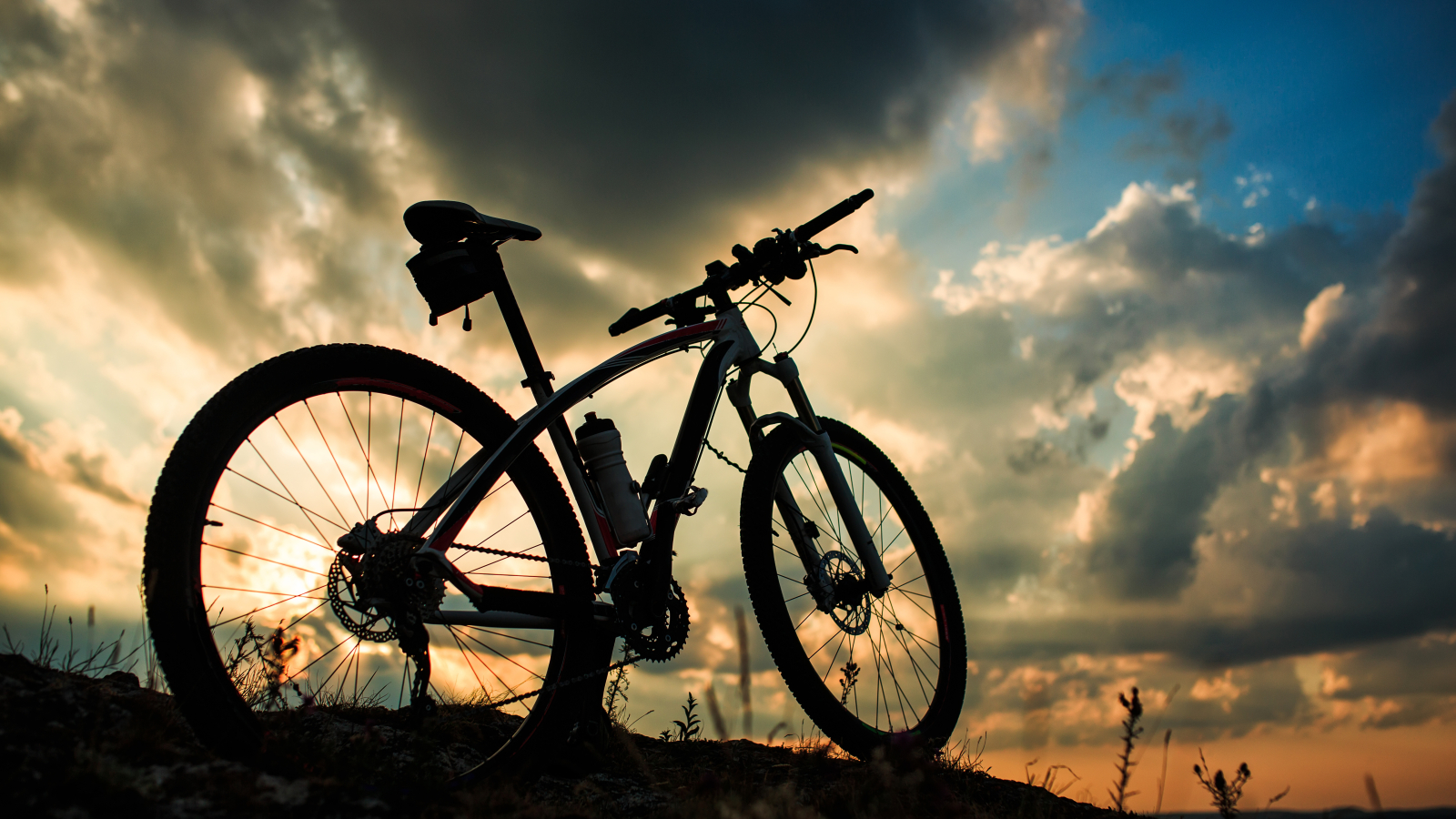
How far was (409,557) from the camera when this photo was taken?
2.44 metres

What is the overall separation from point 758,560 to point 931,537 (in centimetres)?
145

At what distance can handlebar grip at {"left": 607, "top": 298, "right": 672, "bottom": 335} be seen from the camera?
372cm

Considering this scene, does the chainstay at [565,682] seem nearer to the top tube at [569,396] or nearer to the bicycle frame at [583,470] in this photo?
the bicycle frame at [583,470]

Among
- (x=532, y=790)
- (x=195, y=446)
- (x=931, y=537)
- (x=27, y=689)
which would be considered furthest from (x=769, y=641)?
(x=27, y=689)

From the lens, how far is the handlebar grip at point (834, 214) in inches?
155

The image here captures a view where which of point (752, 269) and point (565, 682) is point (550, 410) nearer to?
point (565, 682)

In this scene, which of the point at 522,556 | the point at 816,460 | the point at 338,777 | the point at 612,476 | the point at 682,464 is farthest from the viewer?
the point at 816,460

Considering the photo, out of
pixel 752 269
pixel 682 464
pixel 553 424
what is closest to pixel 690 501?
pixel 682 464

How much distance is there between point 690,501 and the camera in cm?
331

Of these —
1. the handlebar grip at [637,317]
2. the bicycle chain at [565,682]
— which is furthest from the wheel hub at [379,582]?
the handlebar grip at [637,317]

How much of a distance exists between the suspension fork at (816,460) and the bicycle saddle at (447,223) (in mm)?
1374

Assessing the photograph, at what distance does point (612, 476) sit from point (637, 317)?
91 centimetres

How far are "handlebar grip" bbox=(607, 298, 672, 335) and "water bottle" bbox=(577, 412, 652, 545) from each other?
69 centimetres

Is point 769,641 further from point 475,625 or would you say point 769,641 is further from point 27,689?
point 27,689
